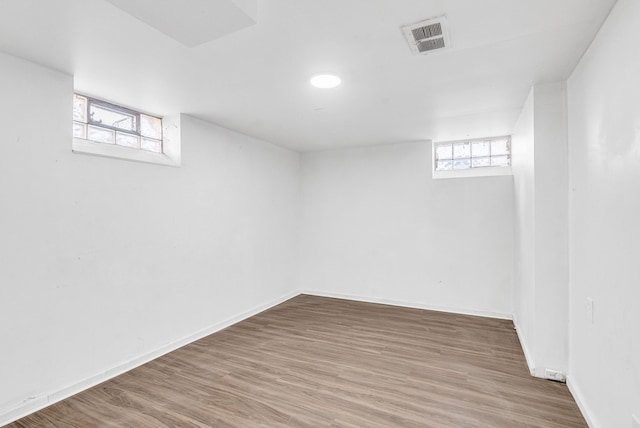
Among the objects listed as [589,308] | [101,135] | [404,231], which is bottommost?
[589,308]

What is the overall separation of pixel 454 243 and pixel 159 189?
3.65m

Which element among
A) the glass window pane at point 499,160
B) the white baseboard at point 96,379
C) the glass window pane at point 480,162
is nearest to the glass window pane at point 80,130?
the white baseboard at point 96,379

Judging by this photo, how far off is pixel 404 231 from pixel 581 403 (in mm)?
2783

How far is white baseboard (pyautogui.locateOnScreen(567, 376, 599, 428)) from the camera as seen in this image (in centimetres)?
191

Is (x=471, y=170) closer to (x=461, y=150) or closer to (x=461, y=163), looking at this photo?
(x=461, y=163)

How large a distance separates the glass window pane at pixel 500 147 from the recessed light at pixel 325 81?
2.87 metres

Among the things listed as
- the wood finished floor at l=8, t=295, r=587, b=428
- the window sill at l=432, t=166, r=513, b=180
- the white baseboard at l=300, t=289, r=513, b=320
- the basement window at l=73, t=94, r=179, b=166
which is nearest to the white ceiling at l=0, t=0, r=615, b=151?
the basement window at l=73, t=94, r=179, b=166

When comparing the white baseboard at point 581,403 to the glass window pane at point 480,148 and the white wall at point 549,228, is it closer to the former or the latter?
the white wall at point 549,228

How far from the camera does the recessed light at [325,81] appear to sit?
7.75ft

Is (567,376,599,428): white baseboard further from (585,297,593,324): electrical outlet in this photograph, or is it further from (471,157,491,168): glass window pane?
(471,157,491,168): glass window pane

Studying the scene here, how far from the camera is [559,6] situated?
1560 mm

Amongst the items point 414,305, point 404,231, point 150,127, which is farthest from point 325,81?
point 414,305

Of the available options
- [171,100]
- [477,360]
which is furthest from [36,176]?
[477,360]

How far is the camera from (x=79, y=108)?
2.64 m
